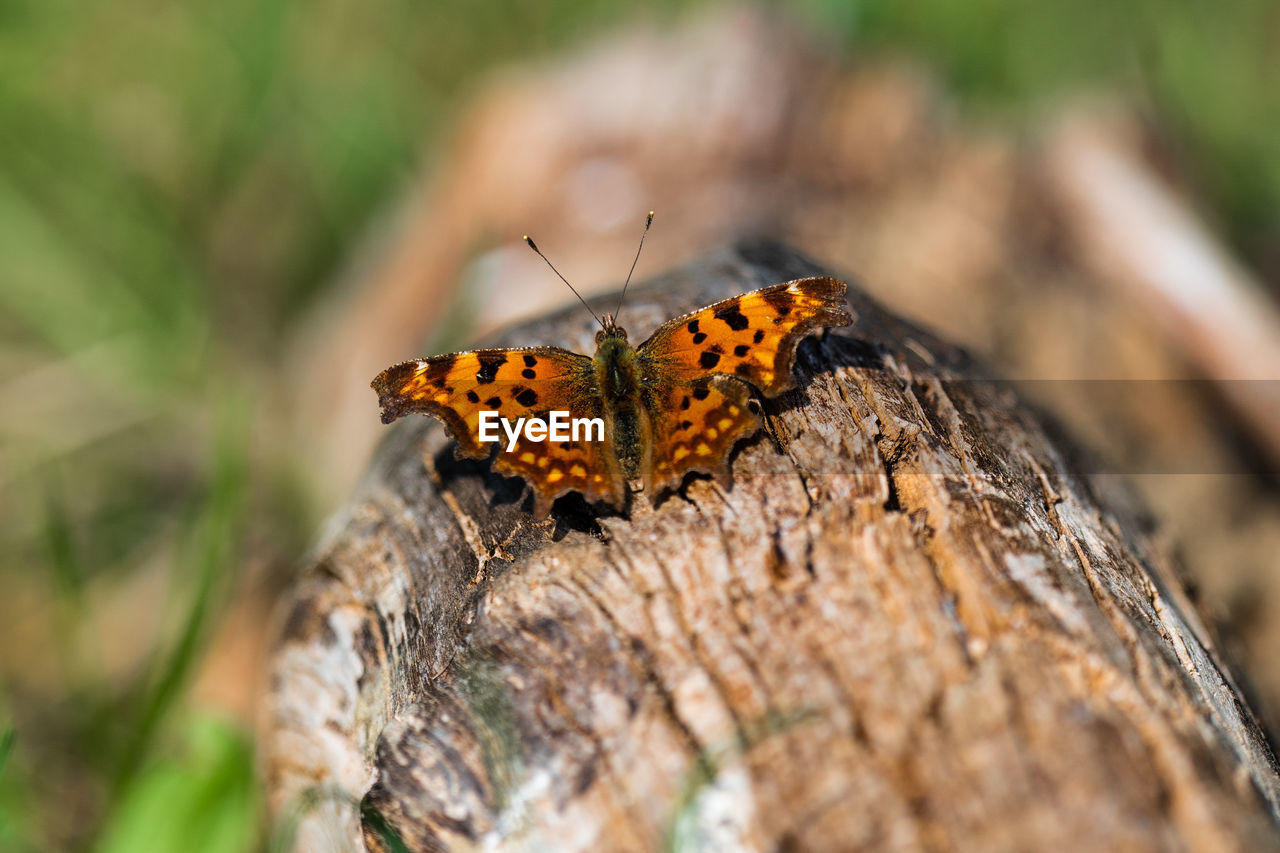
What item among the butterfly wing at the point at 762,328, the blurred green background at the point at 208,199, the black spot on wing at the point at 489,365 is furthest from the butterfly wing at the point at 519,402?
the blurred green background at the point at 208,199

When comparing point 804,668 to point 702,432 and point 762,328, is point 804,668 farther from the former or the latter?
point 762,328

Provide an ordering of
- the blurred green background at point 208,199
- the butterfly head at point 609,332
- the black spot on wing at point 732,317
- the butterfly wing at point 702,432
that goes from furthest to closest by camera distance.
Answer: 1. the blurred green background at point 208,199
2. the butterfly head at point 609,332
3. the black spot on wing at point 732,317
4. the butterfly wing at point 702,432

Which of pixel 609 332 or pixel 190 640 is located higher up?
pixel 609 332

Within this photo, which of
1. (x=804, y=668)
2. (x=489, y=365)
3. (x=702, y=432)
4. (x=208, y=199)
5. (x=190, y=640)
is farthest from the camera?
(x=208, y=199)

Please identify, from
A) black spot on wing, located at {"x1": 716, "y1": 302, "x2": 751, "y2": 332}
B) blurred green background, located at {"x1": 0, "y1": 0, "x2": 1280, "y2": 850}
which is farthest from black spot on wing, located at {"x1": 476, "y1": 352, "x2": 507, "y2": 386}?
blurred green background, located at {"x1": 0, "y1": 0, "x2": 1280, "y2": 850}

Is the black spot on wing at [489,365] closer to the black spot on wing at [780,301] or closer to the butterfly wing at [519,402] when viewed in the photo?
the butterfly wing at [519,402]

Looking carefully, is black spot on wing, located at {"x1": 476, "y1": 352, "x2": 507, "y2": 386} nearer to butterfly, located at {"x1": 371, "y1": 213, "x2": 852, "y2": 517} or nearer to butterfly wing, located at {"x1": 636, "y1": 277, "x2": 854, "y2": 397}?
butterfly, located at {"x1": 371, "y1": 213, "x2": 852, "y2": 517}

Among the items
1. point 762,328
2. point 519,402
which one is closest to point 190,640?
point 519,402
